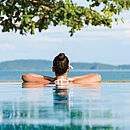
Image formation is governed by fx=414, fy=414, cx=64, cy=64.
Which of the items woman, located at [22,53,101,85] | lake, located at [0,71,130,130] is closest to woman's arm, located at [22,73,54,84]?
woman, located at [22,53,101,85]

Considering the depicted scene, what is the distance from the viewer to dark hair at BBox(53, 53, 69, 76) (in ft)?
36.9

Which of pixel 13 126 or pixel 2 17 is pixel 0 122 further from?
pixel 2 17

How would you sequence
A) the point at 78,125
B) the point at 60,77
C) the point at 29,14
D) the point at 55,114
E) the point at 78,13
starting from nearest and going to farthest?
the point at 78,125
the point at 55,114
the point at 60,77
the point at 78,13
the point at 29,14

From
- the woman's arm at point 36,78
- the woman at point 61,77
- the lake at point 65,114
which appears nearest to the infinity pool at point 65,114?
the lake at point 65,114

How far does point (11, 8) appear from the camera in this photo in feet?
65.7

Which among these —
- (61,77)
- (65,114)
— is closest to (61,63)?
(61,77)

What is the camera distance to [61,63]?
11.3 meters

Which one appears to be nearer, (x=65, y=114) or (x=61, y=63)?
(x=65, y=114)

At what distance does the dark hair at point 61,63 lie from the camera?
36.9 feet

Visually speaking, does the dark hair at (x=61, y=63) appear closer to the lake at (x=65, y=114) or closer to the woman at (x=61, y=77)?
the woman at (x=61, y=77)

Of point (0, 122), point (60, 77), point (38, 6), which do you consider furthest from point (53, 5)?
point (0, 122)

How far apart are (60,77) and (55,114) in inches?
135

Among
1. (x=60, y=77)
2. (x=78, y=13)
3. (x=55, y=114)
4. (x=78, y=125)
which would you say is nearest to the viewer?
(x=78, y=125)

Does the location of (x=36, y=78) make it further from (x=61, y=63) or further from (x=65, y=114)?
(x=65, y=114)
